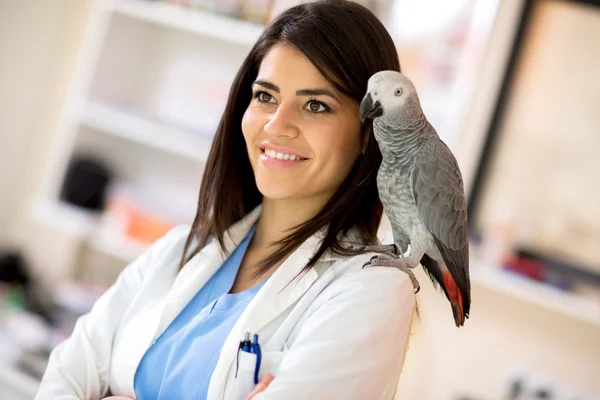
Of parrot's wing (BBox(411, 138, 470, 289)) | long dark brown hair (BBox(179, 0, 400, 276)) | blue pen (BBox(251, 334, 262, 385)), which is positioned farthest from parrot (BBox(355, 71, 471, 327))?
blue pen (BBox(251, 334, 262, 385))

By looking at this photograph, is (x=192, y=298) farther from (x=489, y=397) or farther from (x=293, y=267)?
(x=489, y=397)

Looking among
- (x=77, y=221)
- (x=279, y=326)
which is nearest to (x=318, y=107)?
(x=279, y=326)

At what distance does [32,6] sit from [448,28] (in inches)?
67.1

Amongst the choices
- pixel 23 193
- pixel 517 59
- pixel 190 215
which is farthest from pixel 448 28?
pixel 23 193

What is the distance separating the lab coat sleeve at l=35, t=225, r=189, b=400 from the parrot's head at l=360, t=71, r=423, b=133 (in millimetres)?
629

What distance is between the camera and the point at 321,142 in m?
1.01

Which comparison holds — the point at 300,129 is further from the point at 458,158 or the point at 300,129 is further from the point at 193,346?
the point at 458,158

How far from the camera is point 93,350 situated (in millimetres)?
1167

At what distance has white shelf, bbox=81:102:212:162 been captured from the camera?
218 centimetres

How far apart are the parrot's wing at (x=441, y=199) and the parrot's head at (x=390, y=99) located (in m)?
0.06

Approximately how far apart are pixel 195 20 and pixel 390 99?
4.99ft

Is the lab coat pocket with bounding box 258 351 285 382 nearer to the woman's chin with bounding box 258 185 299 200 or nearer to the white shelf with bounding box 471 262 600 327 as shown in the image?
the woman's chin with bounding box 258 185 299 200

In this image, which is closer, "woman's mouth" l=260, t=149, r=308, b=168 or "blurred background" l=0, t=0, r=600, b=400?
"woman's mouth" l=260, t=149, r=308, b=168

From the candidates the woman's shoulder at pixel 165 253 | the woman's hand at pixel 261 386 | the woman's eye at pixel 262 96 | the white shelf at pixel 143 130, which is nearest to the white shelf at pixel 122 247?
the white shelf at pixel 143 130
